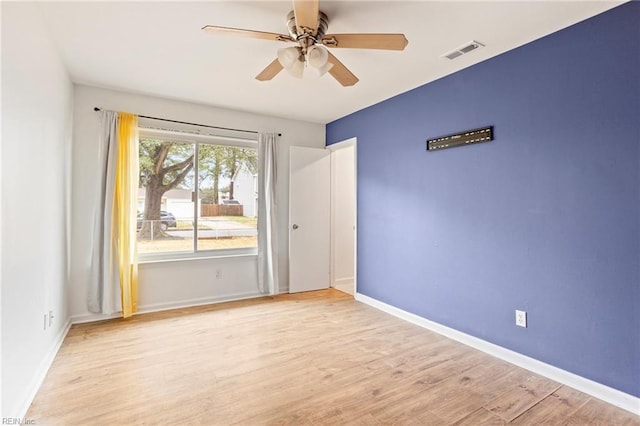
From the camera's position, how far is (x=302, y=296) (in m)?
4.41

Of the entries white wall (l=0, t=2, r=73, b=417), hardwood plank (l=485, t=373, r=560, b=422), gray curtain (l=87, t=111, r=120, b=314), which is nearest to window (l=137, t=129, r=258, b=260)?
gray curtain (l=87, t=111, r=120, b=314)

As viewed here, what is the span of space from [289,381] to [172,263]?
2283mm

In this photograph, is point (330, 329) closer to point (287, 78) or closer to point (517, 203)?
point (517, 203)

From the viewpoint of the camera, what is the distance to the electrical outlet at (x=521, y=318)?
2.50 m

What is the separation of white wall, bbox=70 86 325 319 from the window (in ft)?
0.68

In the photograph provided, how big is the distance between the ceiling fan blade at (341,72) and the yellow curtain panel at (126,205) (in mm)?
2361

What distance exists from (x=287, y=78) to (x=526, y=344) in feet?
10.1

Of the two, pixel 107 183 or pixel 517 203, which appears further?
pixel 107 183

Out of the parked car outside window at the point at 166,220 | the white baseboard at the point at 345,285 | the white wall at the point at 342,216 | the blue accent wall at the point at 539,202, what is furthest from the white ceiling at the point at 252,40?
the white baseboard at the point at 345,285

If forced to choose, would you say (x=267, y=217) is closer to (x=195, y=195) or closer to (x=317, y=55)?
(x=195, y=195)

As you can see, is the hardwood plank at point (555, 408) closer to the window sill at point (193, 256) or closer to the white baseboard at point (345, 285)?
the white baseboard at point (345, 285)

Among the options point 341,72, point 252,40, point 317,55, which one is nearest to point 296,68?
point 317,55

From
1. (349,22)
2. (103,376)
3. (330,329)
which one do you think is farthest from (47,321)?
(349,22)

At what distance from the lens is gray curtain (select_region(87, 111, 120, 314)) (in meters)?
3.35
